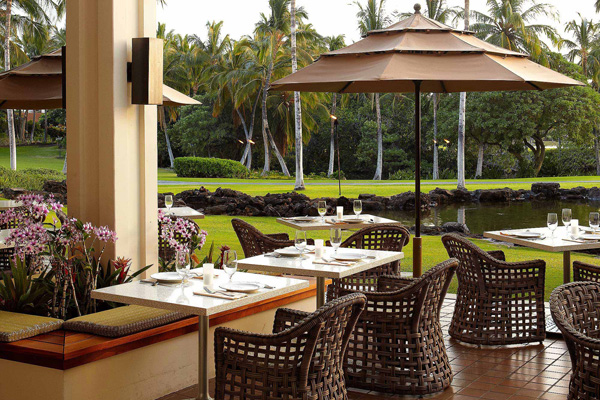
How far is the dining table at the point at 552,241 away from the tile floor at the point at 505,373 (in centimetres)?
76

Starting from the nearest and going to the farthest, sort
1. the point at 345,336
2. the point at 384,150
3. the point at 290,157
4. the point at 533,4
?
the point at 345,336, the point at 533,4, the point at 384,150, the point at 290,157

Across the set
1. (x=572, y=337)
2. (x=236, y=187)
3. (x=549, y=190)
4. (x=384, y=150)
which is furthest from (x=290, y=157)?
(x=572, y=337)

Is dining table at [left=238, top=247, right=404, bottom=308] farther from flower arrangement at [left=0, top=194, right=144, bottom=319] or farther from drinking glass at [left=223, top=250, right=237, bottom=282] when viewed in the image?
flower arrangement at [left=0, top=194, right=144, bottom=319]

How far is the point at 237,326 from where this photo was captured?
4.91 m

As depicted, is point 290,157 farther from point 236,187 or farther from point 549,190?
point 549,190

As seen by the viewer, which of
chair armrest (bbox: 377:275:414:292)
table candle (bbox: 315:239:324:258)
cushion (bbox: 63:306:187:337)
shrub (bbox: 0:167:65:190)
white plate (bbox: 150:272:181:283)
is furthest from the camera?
shrub (bbox: 0:167:65:190)

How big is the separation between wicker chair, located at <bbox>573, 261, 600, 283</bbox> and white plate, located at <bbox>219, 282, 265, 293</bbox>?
260 centimetres

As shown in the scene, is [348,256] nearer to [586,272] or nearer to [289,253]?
[289,253]

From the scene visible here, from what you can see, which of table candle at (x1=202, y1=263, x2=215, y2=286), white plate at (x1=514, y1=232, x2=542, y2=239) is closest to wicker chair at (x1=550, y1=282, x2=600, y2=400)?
table candle at (x1=202, y1=263, x2=215, y2=286)

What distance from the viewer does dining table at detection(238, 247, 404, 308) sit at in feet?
14.1

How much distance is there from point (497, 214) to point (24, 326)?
17.4 meters

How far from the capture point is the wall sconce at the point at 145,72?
4953 millimetres

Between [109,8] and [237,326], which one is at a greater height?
[109,8]

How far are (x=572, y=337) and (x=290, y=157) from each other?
42.0 metres
